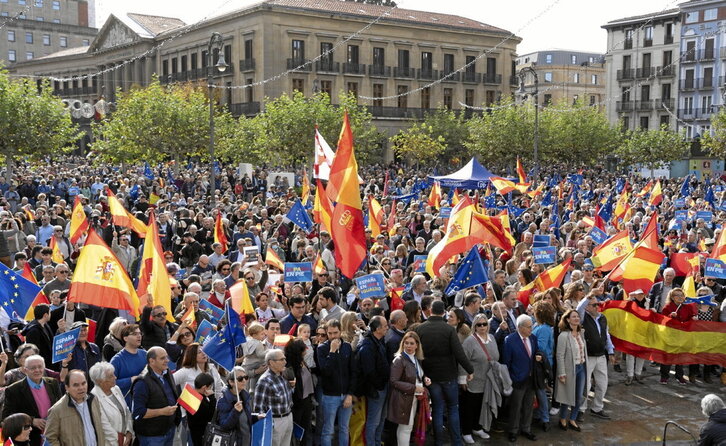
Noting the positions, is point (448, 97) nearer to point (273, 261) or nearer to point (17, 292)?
point (273, 261)

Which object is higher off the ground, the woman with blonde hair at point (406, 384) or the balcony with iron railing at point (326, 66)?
the balcony with iron railing at point (326, 66)

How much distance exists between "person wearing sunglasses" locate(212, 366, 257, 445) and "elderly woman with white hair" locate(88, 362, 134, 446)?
754 millimetres

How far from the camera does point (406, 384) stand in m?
7.64

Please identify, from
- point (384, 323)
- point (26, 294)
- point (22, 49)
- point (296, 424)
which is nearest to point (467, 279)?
point (384, 323)

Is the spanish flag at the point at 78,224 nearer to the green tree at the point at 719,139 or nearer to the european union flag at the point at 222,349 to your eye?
the european union flag at the point at 222,349

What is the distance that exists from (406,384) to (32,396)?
11.1ft

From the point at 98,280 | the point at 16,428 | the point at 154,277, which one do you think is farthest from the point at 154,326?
the point at 16,428

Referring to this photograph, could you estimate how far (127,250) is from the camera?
13.0m

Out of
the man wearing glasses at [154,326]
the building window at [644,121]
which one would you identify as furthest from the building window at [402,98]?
the man wearing glasses at [154,326]

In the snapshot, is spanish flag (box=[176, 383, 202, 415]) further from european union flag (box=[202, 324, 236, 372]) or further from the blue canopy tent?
the blue canopy tent

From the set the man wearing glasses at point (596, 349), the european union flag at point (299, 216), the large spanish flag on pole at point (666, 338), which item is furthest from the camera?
the european union flag at point (299, 216)

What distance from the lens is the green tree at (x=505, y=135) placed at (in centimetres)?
4647

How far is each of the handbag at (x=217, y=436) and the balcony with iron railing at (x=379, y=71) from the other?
51.2 m

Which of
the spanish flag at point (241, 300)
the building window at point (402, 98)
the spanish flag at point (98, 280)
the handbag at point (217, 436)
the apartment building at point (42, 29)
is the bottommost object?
the handbag at point (217, 436)
